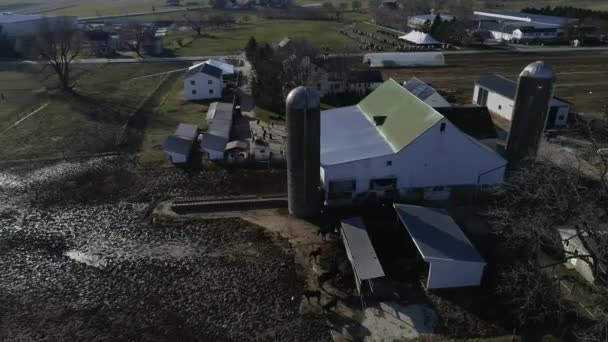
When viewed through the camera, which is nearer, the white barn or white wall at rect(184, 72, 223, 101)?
the white barn

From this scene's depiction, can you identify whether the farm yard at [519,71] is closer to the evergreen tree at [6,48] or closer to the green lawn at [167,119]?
the green lawn at [167,119]

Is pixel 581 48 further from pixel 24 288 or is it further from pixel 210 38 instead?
pixel 24 288

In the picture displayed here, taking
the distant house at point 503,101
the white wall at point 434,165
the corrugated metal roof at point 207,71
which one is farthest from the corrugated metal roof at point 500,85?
the corrugated metal roof at point 207,71

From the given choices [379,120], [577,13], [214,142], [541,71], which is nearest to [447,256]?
[379,120]

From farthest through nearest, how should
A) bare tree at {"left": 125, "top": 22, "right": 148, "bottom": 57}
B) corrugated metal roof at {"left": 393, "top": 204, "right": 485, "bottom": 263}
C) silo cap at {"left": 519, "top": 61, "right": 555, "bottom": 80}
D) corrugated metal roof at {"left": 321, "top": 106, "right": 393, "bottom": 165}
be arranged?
1. bare tree at {"left": 125, "top": 22, "right": 148, "bottom": 57}
2. corrugated metal roof at {"left": 321, "top": 106, "right": 393, "bottom": 165}
3. silo cap at {"left": 519, "top": 61, "right": 555, "bottom": 80}
4. corrugated metal roof at {"left": 393, "top": 204, "right": 485, "bottom": 263}

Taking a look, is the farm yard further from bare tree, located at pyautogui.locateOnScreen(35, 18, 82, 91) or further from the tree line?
bare tree, located at pyautogui.locateOnScreen(35, 18, 82, 91)

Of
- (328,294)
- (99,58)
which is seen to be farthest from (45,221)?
(99,58)

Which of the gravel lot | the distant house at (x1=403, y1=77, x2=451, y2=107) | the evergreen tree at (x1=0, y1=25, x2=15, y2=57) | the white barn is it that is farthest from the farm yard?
the evergreen tree at (x1=0, y1=25, x2=15, y2=57)
